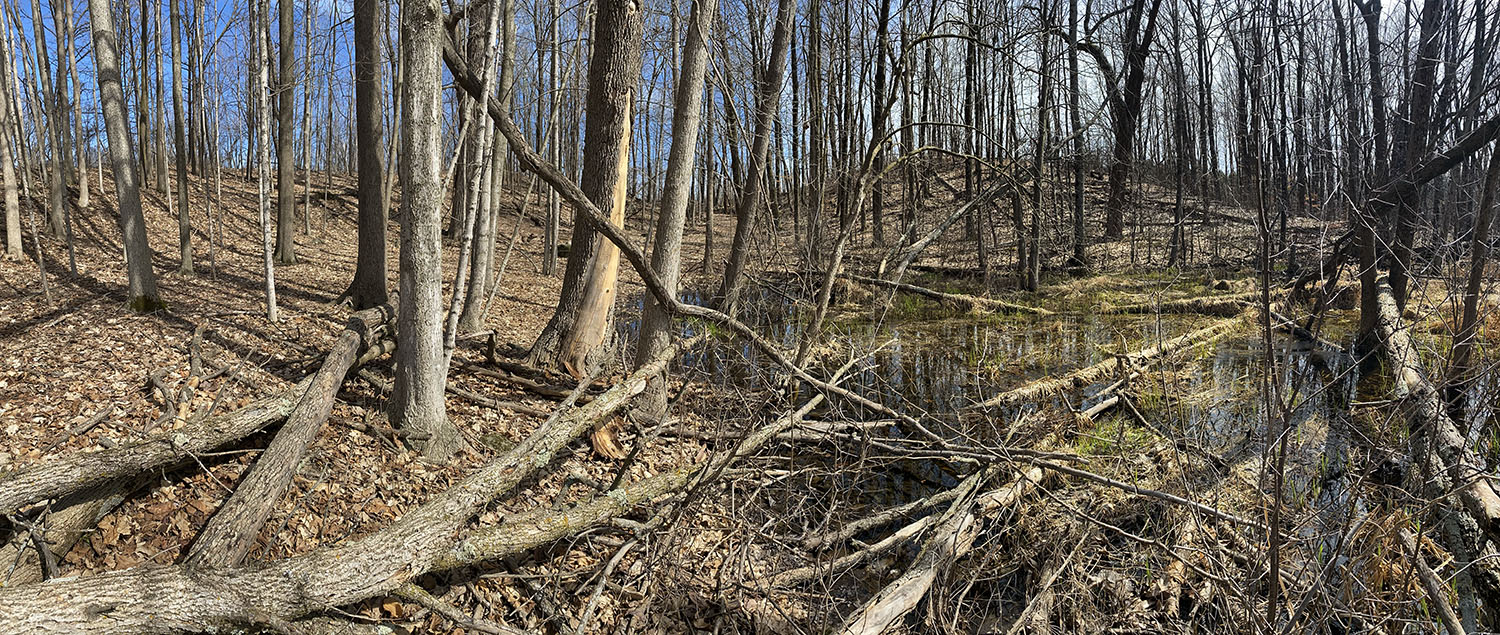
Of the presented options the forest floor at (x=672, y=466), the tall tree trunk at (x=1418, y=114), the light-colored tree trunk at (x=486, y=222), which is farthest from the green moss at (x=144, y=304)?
the tall tree trunk at (x=1418, y=114)

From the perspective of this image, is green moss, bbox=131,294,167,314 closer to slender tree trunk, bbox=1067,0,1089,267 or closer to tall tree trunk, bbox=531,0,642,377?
tall tree trunk, bbox=531,0,642,377

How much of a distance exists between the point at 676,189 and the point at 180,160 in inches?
355

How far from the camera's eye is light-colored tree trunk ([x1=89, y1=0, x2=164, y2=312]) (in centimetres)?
684

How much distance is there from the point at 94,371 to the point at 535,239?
1601 centimetres

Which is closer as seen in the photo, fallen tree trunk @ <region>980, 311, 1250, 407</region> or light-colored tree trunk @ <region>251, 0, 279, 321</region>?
light-colored tree trunk @ <region>251, 0, 279, 321</region>

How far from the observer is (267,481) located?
3.90 m

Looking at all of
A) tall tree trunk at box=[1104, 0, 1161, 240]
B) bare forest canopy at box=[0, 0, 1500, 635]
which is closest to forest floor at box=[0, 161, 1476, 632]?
bare forest canopy at box=[0, 0, 1500, 635]

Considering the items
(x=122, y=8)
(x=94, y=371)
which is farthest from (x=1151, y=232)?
(x=122, y=8)

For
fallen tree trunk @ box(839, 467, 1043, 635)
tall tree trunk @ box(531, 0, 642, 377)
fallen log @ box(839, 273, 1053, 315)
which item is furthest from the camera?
fallen log @ box(839, 273, 1053, 315)

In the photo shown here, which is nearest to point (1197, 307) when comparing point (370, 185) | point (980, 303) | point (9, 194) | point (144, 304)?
point (980, 303)

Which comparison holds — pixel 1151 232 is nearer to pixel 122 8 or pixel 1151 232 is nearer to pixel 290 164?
pixel 290 164

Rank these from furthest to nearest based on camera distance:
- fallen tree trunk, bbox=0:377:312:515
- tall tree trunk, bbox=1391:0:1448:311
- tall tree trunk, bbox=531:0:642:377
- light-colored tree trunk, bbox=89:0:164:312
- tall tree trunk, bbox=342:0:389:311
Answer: tall tree trunk, bbox=342:0:389:311 → tall tree trunk, bbox=1391:0:1448:311 → light-colored tree trunk, bbox=89:0:164:312 → tall tree trunk, bbox=531:0:642:377 → fallen tree trunk, bbox=0:377:312:515

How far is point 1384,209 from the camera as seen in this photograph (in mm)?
8227

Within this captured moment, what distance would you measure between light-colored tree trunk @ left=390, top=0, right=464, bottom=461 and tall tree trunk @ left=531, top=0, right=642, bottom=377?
1.84 m
